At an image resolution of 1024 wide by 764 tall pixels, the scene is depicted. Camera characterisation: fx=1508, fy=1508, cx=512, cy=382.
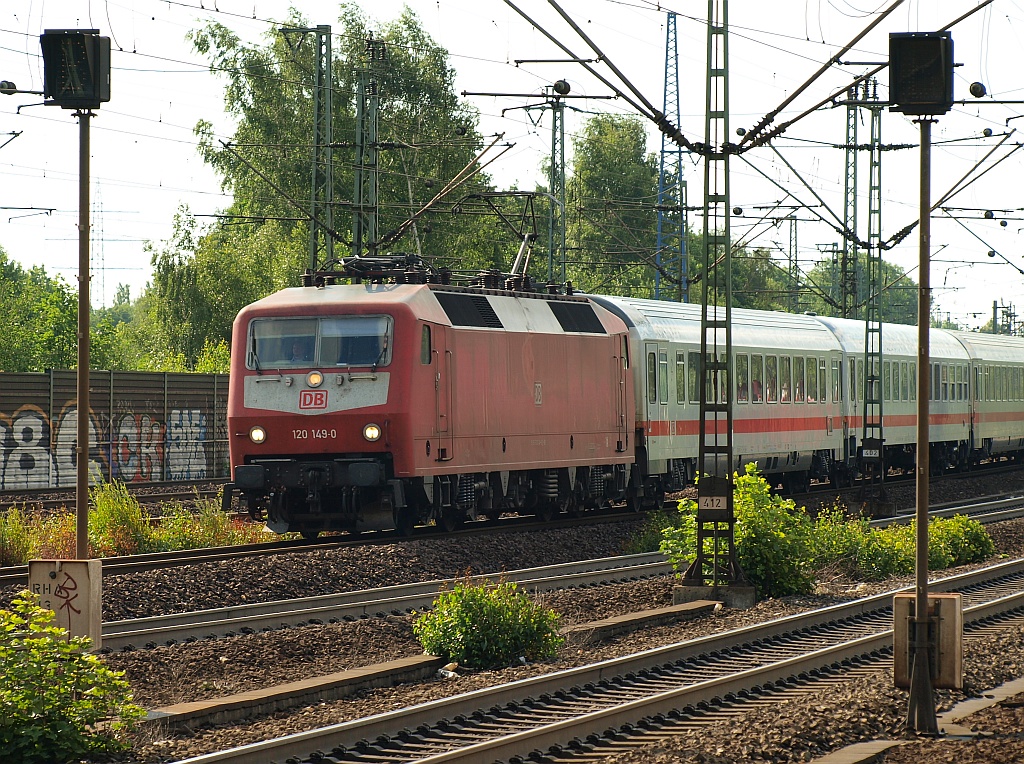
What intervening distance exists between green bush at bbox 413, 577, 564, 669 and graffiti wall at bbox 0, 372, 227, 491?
1854cm

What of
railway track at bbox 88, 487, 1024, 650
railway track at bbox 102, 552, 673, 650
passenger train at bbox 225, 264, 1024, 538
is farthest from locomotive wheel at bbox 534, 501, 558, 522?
railway track at bbox 102, 552, 673, 650

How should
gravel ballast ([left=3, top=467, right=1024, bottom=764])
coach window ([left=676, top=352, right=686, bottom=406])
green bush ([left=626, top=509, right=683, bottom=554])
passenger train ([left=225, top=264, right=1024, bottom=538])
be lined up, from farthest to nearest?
coach window ([left=676, top=352, right=686, bottom=406]) < green bush ([left=626, top=509, right=683, bottom=554]) < passenger train ([left=225, top=264, right=1024, bottom=538]) < gravel ballast ([left=3, top=467, right=1024, bottom=764])

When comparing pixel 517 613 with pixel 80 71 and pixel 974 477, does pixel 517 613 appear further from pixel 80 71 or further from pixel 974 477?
pixel 974 477

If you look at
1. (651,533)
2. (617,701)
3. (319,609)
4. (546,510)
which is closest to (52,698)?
(617,701)

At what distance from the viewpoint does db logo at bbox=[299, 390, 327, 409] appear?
19312mm

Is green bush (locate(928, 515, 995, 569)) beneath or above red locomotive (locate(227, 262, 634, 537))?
beneath

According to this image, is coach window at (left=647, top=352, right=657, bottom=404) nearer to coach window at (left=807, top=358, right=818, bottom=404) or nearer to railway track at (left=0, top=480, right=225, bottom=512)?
coach window at (left=807, top=358, right=818, bottom=404)

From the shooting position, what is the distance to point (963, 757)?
839cm

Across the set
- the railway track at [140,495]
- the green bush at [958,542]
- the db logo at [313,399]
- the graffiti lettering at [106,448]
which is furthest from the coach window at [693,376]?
the graffiti lettering at [106,448]

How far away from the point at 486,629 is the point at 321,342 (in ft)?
27.0

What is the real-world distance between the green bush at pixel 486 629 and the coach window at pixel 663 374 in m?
14.4

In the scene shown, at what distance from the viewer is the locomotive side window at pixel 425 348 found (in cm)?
1930

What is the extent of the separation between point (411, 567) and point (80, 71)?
8.98m

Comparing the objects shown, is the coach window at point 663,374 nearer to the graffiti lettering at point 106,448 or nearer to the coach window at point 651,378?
the coach window at point 651,378
